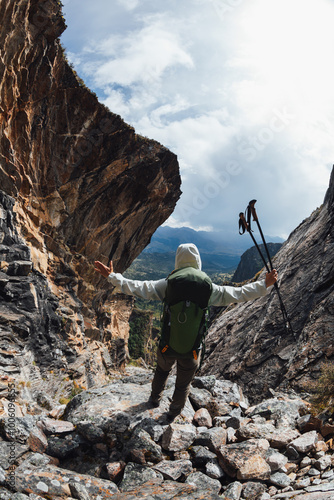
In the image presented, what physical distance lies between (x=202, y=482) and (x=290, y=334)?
4.55 metres

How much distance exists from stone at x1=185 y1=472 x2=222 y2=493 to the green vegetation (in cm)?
211

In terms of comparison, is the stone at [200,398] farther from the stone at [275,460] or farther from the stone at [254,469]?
the stone at [254,469]

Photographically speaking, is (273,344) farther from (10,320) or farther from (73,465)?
(10,320)

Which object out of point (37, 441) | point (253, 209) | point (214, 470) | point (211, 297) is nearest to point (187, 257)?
point (211, 297)

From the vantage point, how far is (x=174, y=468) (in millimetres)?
3746

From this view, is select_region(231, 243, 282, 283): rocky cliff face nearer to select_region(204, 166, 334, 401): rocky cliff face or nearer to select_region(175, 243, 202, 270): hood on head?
select_region(204, 166, 334, 401): rocky cliff face

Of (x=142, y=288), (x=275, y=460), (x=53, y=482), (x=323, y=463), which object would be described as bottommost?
(x=53, y=482)

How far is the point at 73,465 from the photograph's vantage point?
159 inches

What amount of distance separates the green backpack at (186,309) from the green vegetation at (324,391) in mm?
2219

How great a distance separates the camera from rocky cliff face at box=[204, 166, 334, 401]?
6008mm

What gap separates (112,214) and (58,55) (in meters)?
15.0

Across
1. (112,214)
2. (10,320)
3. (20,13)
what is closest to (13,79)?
(20,13)

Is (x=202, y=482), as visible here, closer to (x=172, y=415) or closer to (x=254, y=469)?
(x=254, y=469)

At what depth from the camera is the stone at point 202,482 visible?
134 inches
